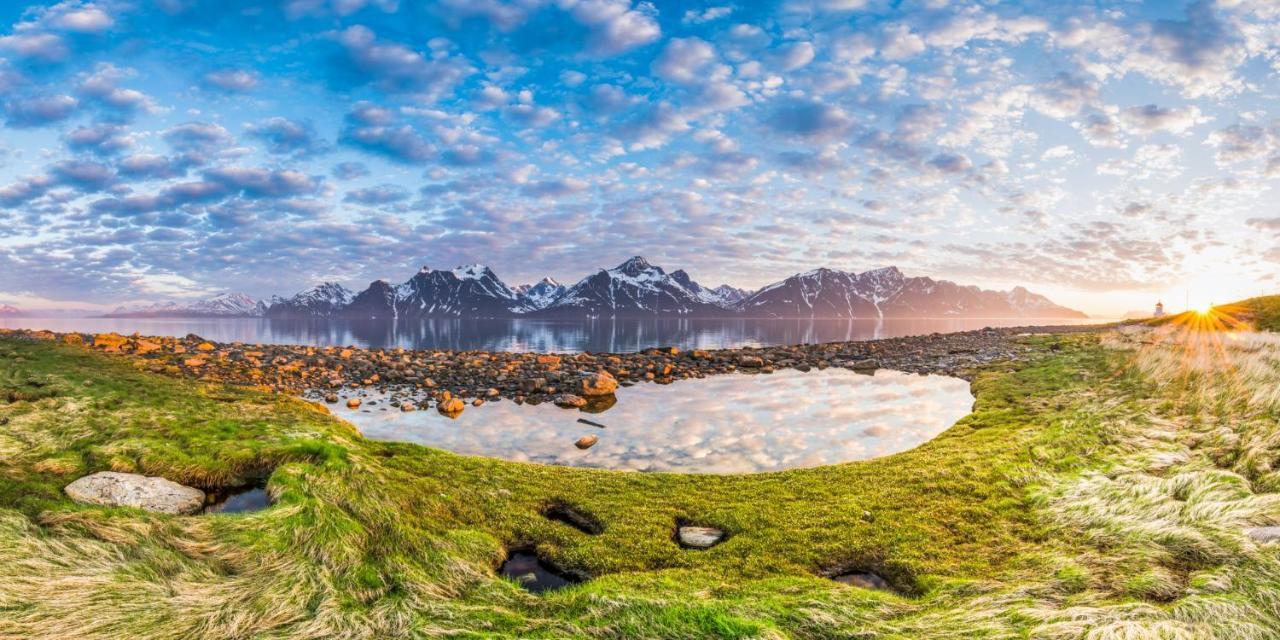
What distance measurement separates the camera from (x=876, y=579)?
27.4 ft

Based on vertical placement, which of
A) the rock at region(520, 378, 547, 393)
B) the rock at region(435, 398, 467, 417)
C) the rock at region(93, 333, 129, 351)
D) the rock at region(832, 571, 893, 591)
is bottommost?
the rock at region(832, 571, 893, 591)

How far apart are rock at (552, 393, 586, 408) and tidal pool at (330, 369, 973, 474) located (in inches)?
21.7

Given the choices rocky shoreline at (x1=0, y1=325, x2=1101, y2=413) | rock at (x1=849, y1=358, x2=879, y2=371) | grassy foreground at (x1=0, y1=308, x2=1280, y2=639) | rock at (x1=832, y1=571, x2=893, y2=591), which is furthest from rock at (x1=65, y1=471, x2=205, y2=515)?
rock at (x1=849, y1=358, x2=879, y2=371)

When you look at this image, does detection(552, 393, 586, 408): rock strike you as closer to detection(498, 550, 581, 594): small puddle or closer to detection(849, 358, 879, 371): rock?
detection(498, 550, 581, 594): small puddle

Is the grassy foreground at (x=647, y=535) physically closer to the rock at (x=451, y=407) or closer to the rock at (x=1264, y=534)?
the rock at (x=1264, y=534)

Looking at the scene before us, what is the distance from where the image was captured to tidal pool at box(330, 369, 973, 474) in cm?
1606

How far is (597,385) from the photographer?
27.2 metres

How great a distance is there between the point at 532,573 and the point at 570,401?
50.6ft

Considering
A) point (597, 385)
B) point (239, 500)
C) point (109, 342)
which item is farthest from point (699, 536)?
point (109, 342)

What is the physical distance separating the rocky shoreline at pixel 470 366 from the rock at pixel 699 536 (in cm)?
1433

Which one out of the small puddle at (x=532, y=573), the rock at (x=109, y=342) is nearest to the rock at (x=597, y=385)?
the small puddle at (x=532, y=573)

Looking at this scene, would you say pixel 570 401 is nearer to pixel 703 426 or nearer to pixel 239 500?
pixel 703 426

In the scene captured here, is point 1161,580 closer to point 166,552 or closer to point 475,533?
point 475,533

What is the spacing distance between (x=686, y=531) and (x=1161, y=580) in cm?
658
